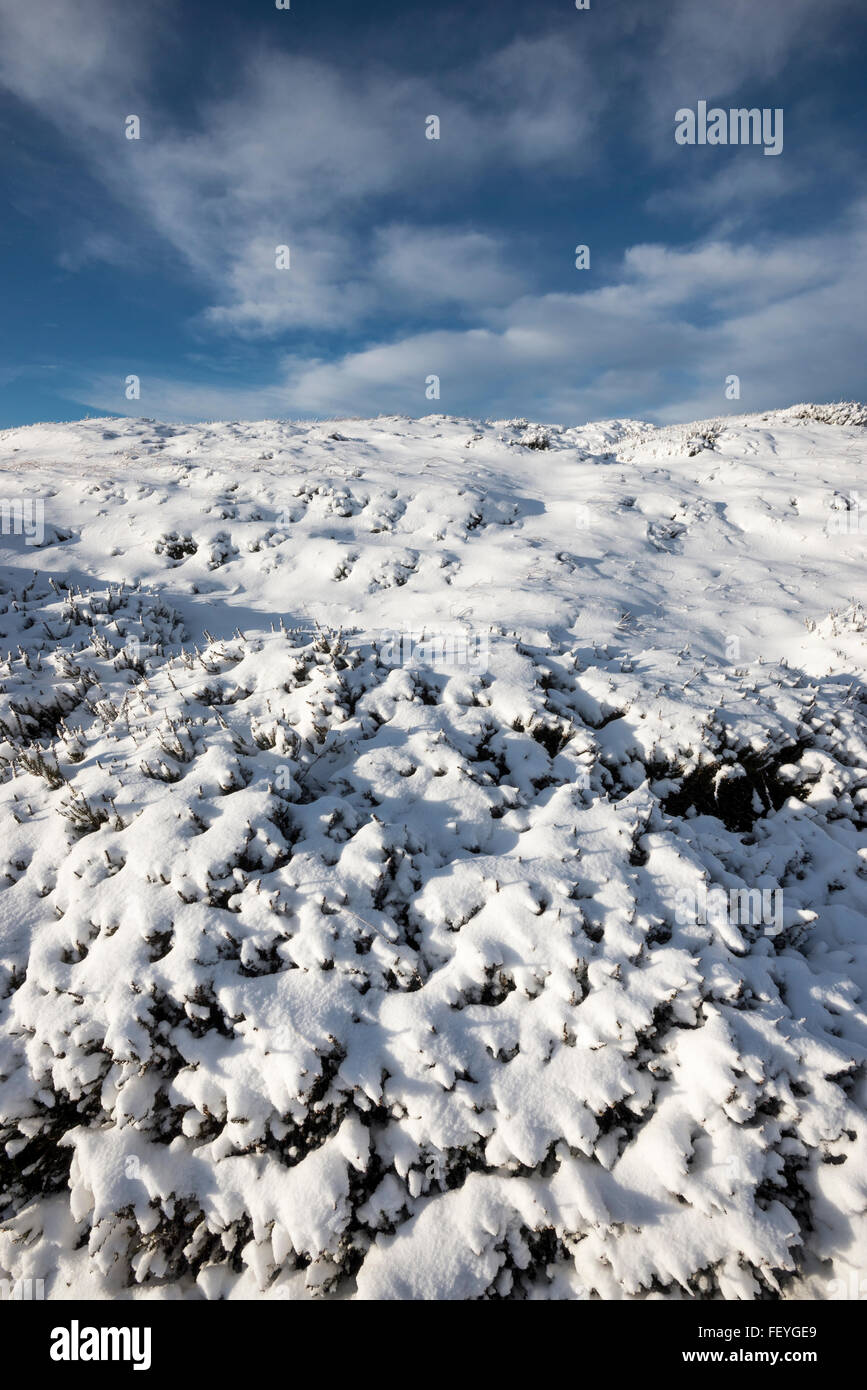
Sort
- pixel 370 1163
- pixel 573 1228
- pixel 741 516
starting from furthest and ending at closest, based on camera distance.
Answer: pixel 741 516 → pixel 370 1163 → pixel 573 1228

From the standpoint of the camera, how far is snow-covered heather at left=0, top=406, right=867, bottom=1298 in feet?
9.12

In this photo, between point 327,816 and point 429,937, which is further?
point 327,816

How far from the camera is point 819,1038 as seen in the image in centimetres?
309

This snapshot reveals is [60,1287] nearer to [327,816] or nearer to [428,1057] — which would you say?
[428,1057]

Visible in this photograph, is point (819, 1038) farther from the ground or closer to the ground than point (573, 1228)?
farther from the ground

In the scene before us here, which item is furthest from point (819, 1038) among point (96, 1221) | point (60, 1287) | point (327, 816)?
point (60, 1287)

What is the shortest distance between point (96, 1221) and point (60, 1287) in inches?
14.6

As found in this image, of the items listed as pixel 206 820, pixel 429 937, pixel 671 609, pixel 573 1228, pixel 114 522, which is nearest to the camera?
pixel 573 1228

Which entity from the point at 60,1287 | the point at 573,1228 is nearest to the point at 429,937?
the point at 573,1228

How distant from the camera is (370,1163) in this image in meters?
2.97

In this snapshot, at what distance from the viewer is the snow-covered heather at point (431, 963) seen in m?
2.78

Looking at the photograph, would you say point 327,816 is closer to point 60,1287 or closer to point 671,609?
point 60,1287

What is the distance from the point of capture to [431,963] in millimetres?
3496
